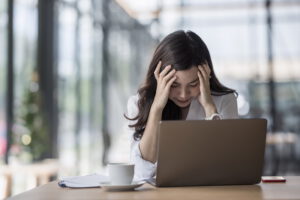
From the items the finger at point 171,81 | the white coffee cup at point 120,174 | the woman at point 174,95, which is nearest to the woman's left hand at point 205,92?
the woman at point 174,95

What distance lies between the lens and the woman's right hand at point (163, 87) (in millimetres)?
2240

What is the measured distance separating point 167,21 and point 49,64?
2228 millimetres

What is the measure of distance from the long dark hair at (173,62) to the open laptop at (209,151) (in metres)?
0.59

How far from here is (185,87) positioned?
228cm

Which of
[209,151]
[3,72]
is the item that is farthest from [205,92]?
[3,72]

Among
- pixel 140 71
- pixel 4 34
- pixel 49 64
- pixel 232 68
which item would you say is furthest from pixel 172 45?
pixel 140 71

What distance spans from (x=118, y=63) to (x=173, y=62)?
264 inches

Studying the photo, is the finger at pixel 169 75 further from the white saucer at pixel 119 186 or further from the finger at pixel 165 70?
the white saucer at pixel 119 186

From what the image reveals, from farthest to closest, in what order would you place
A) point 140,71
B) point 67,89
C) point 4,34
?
point 140,71 < point 67,89 < point 4,34

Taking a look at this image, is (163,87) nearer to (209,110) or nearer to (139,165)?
(209,110)

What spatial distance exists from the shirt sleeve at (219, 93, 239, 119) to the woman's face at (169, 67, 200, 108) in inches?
5.7

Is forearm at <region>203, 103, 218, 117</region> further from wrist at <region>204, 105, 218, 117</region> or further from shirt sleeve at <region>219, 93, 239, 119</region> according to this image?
shirt sleeve at <region>219, 93, 239, 119</region>

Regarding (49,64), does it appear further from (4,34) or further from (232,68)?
(232,68)

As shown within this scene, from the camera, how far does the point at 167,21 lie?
26.4 feet
